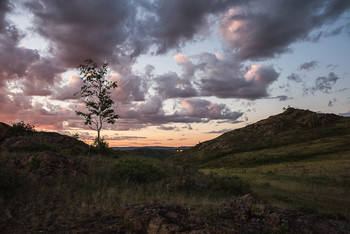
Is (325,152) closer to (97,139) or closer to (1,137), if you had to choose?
(97,139)


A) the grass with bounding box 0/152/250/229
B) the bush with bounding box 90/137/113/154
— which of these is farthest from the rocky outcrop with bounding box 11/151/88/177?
the bush with bounding box 90/137/113/154

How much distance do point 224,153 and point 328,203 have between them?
8436cm

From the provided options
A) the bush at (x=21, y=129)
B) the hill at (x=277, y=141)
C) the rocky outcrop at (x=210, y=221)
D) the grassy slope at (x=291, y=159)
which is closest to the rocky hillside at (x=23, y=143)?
the bush at (x=21, y=129)

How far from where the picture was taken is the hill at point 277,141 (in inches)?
2795

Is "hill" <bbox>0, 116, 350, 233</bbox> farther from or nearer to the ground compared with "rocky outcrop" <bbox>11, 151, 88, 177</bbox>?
nearer to the ground

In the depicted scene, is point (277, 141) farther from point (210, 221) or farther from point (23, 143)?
point (210, 221)

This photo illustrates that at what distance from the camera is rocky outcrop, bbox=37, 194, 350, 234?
6.35 meters

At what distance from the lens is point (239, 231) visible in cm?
624

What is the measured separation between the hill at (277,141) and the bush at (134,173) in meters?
57.0

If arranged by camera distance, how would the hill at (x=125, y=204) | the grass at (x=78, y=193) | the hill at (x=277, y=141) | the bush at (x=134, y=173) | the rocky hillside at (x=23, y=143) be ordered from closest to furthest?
1. the hill at (x=125, y=204)
2. the grass at (x=78, y=193)
3. the bush at (x=134, y=173)
4. the rocky hillside at (x=23, y=143)
5. the hill at (x=277, y=141)

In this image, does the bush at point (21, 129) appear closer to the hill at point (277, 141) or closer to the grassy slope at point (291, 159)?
the grassy slope at point (291, 159)

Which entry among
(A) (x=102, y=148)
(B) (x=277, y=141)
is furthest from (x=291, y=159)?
(A) (x=102, y=148)

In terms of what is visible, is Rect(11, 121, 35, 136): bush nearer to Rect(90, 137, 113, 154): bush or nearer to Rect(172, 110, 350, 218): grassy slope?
Rect(90, 137, 113, 154): bush

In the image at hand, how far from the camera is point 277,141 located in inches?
3743
